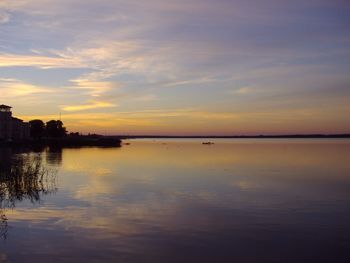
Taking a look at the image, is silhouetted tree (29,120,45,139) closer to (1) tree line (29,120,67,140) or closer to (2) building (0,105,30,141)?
(1) tree line (29,120,67,140)

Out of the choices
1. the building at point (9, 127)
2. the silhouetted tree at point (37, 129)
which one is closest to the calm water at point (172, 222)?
the building at point (9, 127)

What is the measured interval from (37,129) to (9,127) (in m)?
36.5

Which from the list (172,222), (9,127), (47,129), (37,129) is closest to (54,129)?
(47,129)

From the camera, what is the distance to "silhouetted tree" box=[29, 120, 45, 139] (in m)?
176

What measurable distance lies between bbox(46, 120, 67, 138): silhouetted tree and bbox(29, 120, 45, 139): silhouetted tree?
2.96m

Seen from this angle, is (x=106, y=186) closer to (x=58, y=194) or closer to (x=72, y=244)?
(x=58, y=194)

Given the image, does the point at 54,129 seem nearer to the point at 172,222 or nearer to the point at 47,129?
the point at 47,129

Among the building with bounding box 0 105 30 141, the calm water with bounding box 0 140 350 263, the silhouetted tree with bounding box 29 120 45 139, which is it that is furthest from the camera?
the silhouetted tree with bounding box 29 120 45 139

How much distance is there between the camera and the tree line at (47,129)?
6939 inches

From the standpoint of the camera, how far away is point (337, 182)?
1705 inches

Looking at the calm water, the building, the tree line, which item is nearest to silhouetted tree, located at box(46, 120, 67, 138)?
the tree line

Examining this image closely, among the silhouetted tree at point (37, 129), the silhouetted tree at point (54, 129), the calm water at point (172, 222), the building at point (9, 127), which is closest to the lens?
the calm water at point (172, 222)

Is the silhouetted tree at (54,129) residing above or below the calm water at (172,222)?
above

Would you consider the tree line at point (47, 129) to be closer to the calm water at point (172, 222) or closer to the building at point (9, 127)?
the building at point (9, 127)
